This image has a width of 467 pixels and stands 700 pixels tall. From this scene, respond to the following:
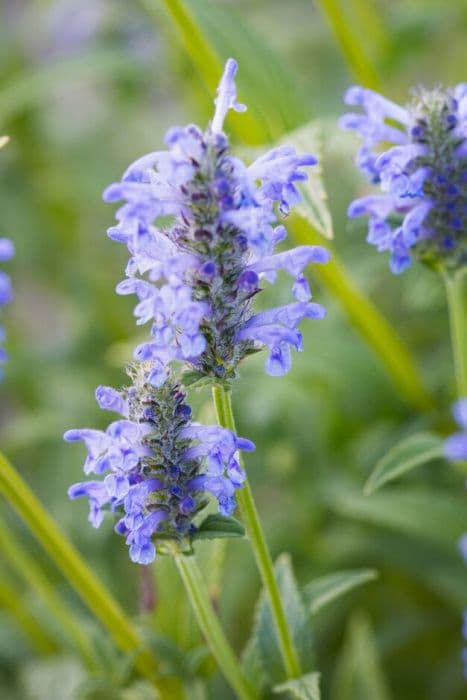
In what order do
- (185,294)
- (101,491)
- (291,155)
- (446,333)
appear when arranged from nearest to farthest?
1. (185,294)
2. (291,155)
3. (101,491)
4. (446,333)

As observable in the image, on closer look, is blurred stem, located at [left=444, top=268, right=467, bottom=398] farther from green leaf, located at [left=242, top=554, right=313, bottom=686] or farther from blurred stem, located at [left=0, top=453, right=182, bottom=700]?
blurred stem, located at [left=0, top=453, right=182, bottom=700]

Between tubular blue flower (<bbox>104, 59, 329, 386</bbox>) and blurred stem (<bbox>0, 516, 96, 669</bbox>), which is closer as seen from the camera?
tubular blue flower (<bbox>104, 59, 329, 386</bbox>)

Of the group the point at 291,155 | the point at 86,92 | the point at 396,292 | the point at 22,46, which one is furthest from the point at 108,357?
the point at 86,92

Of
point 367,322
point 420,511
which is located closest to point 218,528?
point 420,511

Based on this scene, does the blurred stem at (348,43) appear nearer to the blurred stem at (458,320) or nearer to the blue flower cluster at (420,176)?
the blue flower cluster at (420,176)

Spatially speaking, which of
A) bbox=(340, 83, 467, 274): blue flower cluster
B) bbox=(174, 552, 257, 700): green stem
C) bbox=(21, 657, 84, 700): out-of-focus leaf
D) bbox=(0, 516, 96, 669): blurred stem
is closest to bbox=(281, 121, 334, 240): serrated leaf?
bbox=(340, 83, 467, 274): blue flower cluster

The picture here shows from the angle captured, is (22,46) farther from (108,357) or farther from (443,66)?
(443,66)
